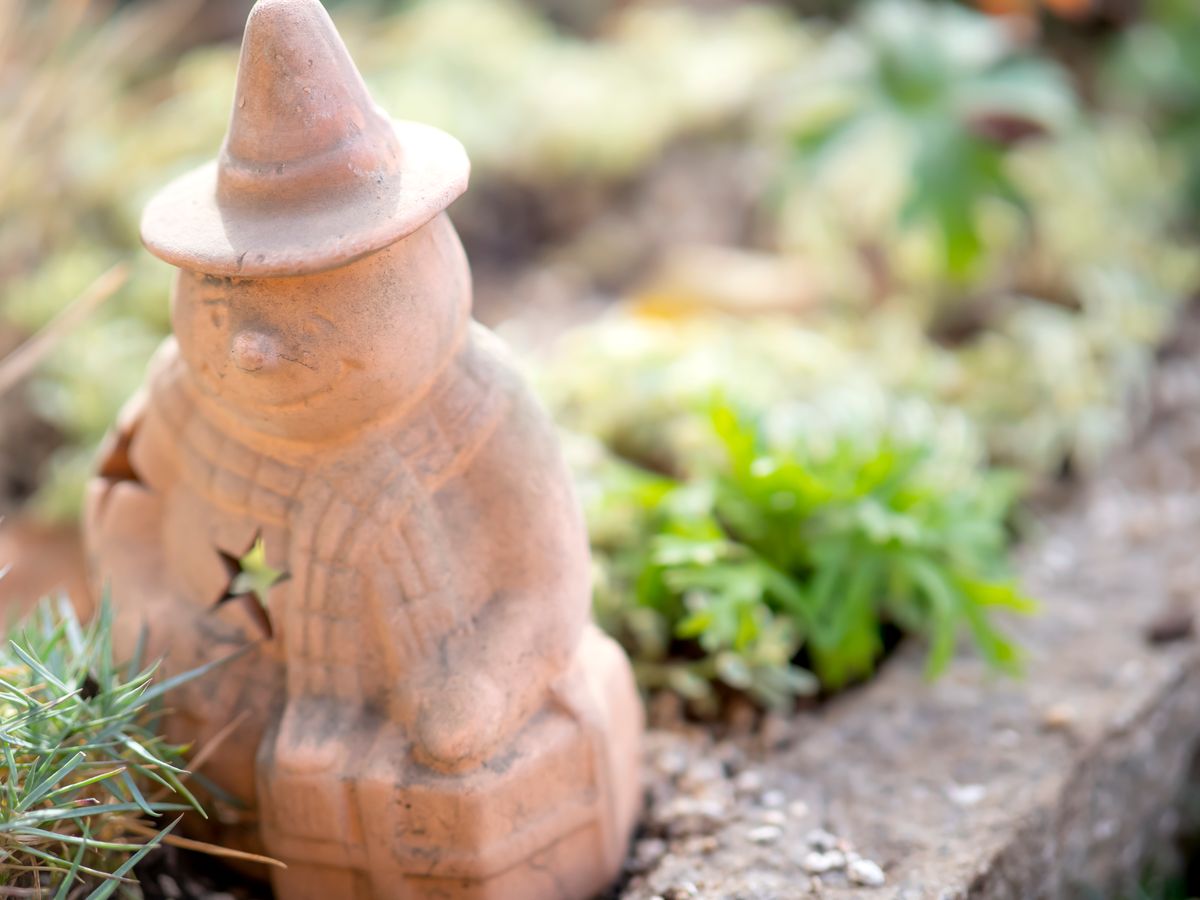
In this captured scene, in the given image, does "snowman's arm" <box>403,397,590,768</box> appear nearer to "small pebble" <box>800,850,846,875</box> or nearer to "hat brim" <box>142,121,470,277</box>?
"hat brim" <box>142,121,470,277</box>

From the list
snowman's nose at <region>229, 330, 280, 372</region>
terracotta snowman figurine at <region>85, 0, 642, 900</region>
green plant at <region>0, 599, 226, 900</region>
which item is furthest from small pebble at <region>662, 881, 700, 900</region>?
snowman's nose at <region>229, 330, 280, 372</region>

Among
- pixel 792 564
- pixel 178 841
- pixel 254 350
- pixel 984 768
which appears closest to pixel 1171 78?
pixel 792 564

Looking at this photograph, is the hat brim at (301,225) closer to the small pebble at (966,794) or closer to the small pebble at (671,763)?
the small pebble at (671,763)

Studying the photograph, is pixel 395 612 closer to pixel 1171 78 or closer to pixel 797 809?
pixel 797 809

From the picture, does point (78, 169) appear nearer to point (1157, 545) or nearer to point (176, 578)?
point (176, 578)

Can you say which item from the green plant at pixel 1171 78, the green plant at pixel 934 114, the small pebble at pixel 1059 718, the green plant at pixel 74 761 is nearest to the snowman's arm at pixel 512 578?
the green plant at pixel 74 761

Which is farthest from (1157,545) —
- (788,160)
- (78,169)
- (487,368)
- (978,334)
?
(78,169)
